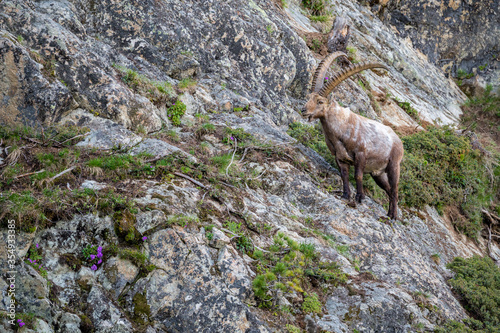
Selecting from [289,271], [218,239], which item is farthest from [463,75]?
[218,239]

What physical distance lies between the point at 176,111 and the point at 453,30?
20.1m

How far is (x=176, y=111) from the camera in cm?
901

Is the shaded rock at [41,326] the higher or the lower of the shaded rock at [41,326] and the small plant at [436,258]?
the lower

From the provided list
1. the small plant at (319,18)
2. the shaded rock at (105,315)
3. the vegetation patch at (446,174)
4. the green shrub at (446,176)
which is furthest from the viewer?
the small plant at (319,18)

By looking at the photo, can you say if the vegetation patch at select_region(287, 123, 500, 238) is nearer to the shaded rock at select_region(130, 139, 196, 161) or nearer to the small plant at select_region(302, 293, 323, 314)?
the shaded rock at select_region(130, 139, 196, 161)

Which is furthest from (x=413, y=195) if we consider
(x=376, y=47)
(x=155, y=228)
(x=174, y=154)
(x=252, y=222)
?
(x=376, y=47)

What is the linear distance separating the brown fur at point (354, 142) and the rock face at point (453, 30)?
1498 cm

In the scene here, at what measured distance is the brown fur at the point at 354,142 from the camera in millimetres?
8742

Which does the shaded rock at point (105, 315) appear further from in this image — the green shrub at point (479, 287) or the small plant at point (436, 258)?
the small plant at point (436, 258)

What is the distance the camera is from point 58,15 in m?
8.30

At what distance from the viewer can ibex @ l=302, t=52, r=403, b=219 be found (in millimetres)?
8750

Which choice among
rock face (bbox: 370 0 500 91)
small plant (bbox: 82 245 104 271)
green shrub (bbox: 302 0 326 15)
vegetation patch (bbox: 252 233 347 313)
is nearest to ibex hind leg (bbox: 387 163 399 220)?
vegetation patch (bbox: 252 233 347 313)

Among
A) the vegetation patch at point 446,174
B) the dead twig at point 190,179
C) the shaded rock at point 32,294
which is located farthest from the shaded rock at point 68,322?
the vegetation patch at point 446,174

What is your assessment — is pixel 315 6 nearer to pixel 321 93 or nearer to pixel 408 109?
pixel 408 109
